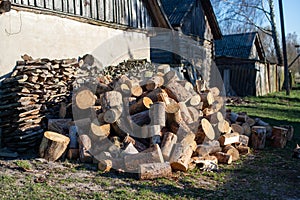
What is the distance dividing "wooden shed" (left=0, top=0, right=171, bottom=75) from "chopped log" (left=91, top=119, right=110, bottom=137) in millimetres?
2447

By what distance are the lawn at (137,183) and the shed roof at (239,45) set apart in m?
19.4

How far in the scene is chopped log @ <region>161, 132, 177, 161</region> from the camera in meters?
5.65

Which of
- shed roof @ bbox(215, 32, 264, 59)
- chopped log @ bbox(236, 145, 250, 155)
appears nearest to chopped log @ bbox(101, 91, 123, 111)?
chopped log @ bbox(236, 145, 250, 155)

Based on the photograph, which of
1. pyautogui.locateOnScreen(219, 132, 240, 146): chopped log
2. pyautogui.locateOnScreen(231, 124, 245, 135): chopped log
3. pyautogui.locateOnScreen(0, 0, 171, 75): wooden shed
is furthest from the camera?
pyautogui.locateOnScreen(231, 124, 245, 135): chopped log

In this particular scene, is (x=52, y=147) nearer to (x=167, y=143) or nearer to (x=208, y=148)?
(x=167, y=143)

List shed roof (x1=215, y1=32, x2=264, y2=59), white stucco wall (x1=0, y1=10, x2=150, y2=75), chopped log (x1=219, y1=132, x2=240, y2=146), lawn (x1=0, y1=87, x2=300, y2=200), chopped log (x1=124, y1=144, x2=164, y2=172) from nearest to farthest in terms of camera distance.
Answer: lawn (x1=0, y1=87, x2=300, y2=200) < chopped log (x1=124, y1=144, x2=164, y2=172) < chopped log (x1=219, y1=132, x2=240, y2=146) < white stucco wall (x1=0, y1=10, x2=150, y2=75) < shed roof (x1=215, y1=32, x2=264, y2=59)

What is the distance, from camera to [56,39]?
8109 mm

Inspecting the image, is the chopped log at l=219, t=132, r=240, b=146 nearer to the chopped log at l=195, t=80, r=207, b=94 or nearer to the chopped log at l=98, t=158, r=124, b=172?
the chopped log at l=195, t=80, r=207, b=94

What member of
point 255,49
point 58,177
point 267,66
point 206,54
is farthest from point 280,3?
point 58,177

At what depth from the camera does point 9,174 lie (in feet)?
16.4

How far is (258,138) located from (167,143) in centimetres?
271

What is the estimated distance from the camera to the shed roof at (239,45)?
24.7 metres

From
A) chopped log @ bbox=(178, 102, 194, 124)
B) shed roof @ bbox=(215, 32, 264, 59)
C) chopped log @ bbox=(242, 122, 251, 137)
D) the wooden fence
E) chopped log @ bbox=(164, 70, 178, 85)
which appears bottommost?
chopped log @ bbox=(242, 122, 251, 137)

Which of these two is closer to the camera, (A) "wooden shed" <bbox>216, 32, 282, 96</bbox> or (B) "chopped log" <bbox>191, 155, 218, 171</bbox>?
(B) "chopped log" <bbox>191, 155, 218, 171</bbox>
